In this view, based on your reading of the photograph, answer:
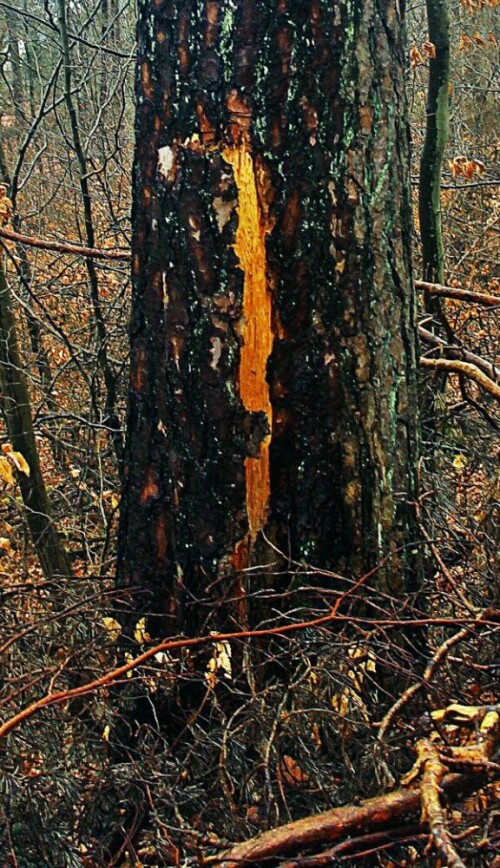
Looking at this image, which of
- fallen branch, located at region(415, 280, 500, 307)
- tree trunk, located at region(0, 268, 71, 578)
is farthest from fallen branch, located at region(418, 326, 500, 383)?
tree trunk, located at region(0, 268, 71, 578)

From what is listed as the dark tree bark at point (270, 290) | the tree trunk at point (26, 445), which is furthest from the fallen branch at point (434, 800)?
the tree trunk at point (26, 445)

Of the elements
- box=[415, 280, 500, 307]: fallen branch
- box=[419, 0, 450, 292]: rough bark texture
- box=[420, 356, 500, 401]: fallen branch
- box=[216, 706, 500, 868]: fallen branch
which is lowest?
box=[216, 706, 500, 868]: fallen branch

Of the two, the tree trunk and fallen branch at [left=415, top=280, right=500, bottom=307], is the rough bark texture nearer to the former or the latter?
the tree trunk

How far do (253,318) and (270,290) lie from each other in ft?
0.26

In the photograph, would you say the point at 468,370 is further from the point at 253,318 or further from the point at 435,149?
the point at 435,149

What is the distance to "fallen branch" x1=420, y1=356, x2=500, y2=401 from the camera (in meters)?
2.61

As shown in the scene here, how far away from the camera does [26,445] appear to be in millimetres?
4973

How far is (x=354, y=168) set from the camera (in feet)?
6.83

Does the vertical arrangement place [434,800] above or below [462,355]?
below

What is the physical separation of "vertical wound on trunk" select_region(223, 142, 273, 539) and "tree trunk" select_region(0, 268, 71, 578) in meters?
2.95

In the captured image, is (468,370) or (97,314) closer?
(468,370)

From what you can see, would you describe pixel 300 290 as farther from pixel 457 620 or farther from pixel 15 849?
pixel 15 849

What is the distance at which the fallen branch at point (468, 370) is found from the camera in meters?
2.61

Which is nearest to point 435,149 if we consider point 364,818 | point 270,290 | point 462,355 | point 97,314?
point 97,314
